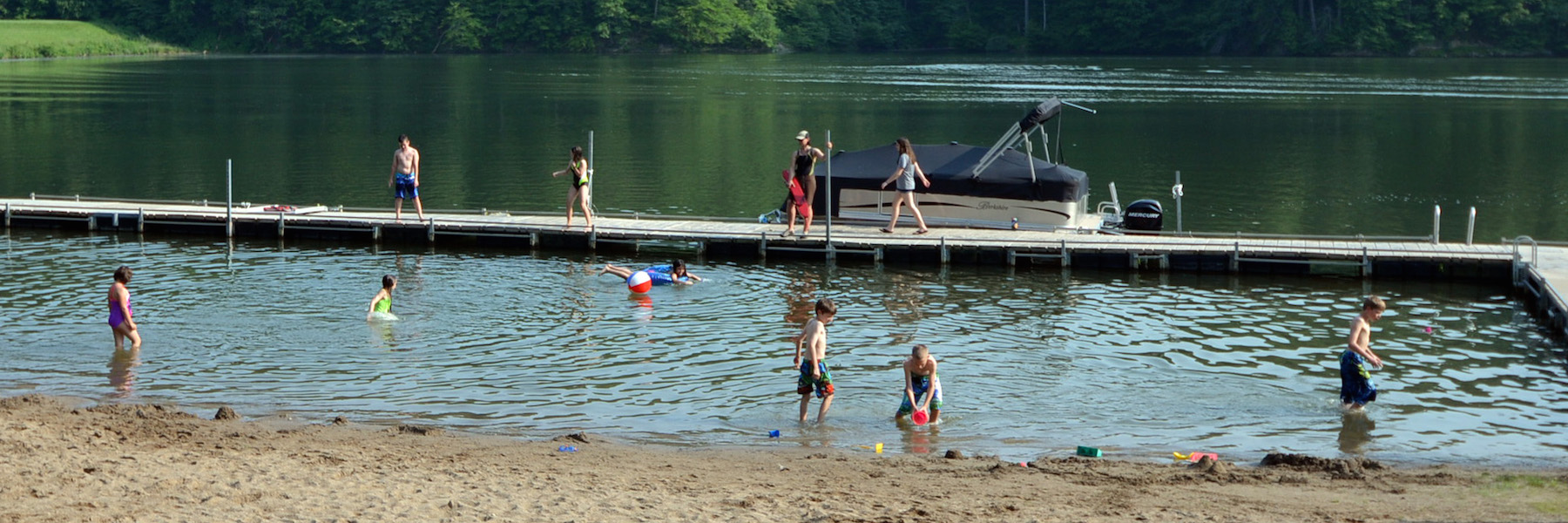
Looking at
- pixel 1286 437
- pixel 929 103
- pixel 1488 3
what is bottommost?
pixel 1286 437

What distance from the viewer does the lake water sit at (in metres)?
16.1

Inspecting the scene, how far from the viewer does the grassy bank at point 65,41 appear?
115 metres

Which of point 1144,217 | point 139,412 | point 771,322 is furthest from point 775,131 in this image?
point 139,412

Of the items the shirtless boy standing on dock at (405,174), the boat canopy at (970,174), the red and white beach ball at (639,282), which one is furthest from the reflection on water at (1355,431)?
the shirtless boy standing on dock at (405,174)

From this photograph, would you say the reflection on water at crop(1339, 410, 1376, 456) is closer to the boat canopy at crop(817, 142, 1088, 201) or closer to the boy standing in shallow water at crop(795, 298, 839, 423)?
the boy standing in shallow water at crop(795, 298, 839, 423)

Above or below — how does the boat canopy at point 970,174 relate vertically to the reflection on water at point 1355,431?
above

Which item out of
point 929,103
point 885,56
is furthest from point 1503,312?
point 885,56

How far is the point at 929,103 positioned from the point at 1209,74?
94.5ft

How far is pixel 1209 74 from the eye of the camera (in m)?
91.6

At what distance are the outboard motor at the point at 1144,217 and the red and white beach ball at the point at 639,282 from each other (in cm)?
923

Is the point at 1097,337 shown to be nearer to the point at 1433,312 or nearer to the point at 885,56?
the point at 1433,312

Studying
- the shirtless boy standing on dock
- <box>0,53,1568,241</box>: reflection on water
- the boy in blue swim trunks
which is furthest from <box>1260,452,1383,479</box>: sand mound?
the shirtless boy standing on dock

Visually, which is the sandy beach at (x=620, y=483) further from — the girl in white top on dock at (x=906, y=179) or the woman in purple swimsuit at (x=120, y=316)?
the girl in white top on dock at (x=906, y=179)

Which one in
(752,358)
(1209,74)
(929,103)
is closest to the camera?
(752,358)
